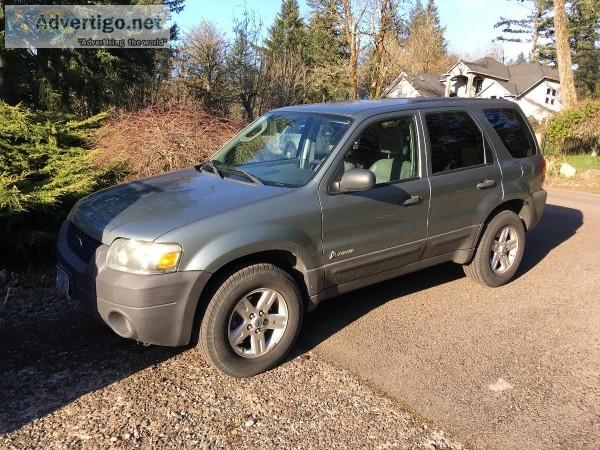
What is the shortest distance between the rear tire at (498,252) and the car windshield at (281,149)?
199 centimetres

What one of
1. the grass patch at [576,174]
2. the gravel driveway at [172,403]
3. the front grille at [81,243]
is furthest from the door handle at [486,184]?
the grass patch at [576,174]

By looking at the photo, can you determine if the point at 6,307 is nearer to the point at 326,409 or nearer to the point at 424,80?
the point at 326,409

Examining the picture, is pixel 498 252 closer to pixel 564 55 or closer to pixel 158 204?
pixel 158 204

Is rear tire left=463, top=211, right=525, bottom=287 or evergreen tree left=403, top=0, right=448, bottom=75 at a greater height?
evergreen tree left=403, top=0, right=448, bottom=75

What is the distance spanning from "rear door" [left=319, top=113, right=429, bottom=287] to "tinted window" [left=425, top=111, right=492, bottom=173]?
20 cm

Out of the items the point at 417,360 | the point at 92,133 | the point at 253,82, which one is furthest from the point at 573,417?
the point at 253,82

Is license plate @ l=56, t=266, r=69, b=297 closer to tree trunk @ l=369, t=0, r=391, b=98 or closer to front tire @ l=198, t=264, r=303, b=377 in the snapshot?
front tire @ l=198, t=264, r=303, b=377

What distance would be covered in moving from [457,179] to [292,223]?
1877 millimetres

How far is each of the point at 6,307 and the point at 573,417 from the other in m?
4.60

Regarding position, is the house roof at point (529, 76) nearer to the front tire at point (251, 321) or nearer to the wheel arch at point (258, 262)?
the wheel arch at point (258, 262)

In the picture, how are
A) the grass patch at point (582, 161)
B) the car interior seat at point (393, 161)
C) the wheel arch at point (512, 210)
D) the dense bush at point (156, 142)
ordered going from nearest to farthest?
1. the car interior seat at point (393, 161)
2. the wheel arch at point (512, 210)
3. the dense bush at point (156, 142)
4. the grass patch at point (582, 161)

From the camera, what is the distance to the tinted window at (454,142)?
14.7ft

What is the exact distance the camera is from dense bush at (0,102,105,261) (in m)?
4.92
